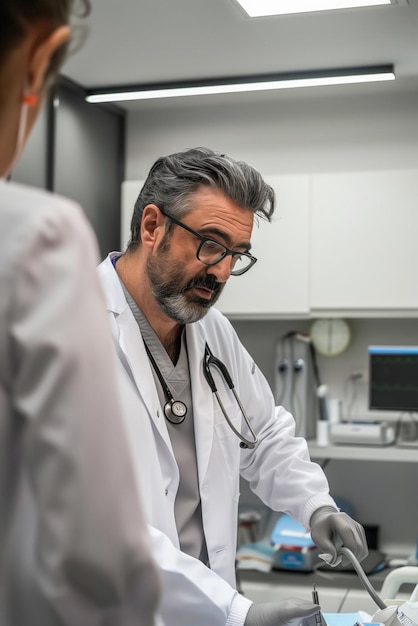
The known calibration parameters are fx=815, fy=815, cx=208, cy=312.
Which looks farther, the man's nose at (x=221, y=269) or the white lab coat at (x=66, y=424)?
the man's nose at (x=221, y=269)

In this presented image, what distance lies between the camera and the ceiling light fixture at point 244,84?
10.3ft

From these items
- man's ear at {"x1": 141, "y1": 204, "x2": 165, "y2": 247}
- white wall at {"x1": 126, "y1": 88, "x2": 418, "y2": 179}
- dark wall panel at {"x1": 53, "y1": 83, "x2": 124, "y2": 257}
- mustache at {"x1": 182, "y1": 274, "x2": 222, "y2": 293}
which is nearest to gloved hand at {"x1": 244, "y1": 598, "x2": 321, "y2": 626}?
mustache at {"x1": 182, "y1": 274, "x2": 222, "y2": 293}

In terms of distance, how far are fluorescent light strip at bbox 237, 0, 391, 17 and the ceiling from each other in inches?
1.8

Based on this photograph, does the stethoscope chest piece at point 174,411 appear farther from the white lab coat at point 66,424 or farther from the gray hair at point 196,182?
the white lab coat at point 66,424

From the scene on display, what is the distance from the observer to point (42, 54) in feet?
2.08

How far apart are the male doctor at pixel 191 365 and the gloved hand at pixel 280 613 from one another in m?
0.23

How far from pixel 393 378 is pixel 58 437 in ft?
9.10

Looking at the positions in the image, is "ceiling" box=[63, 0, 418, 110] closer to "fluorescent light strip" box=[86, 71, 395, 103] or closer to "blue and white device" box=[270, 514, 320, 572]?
"fluorescent light strip" box=[86, 71, 395, 103]

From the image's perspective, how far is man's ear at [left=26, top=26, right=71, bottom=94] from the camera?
633mm

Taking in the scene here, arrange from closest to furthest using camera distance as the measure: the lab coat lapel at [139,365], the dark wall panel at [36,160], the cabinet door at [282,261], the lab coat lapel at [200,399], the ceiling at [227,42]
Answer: the lab coat lapel at [139,365]
the lab coat lapel at [200,399]
the ceiling at [227,42]
the dark wall panel at [36,160]
the cabinet door at [282,261]

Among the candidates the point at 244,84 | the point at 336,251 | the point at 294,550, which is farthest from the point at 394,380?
the point at 244,84

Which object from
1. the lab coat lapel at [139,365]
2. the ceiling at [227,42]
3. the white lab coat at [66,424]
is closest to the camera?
the white lab coat at [66,424]

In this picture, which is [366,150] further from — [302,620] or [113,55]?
[302,620]

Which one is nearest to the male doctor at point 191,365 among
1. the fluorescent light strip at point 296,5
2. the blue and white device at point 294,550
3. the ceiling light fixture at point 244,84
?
the fluorescent light strip at point 296,5
